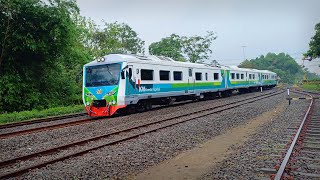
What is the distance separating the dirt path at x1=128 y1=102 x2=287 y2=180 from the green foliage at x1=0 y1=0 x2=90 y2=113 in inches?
601

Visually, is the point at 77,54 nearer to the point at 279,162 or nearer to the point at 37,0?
the point at 37,0

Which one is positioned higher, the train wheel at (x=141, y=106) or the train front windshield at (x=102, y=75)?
the train front windshield at (x=102, y=75)

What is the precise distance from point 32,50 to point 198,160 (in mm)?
17076

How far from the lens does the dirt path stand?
5.97 metres

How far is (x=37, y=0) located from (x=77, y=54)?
21.8 feet

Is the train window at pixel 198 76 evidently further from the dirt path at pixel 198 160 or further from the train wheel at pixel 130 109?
the dirt path at pixel 198 160

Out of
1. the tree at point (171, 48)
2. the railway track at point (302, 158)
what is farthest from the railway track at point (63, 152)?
the tree at point (171, 48)

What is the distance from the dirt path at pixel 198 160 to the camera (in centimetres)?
597

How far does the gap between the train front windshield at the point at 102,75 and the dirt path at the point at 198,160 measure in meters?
7.01

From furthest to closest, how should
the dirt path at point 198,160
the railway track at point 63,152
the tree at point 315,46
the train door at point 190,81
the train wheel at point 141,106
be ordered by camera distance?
the tree at point 315,46 → the train door at point 190,81 → the train wheel at point 141,106 → the railway track at point 63,152 → the dirt path at point 198,160

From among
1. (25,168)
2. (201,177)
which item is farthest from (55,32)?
(201,177)

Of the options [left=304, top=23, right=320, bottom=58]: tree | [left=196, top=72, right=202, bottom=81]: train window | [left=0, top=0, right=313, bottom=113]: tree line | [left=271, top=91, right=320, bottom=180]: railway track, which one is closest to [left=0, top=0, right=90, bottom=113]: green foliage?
[left=0, top=0, right=313, bottom=113]: tree line

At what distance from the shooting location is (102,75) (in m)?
15.7

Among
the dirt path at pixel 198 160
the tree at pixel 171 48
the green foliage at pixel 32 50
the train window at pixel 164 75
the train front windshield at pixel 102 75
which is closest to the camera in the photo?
the dirt path at pixel 198 160
